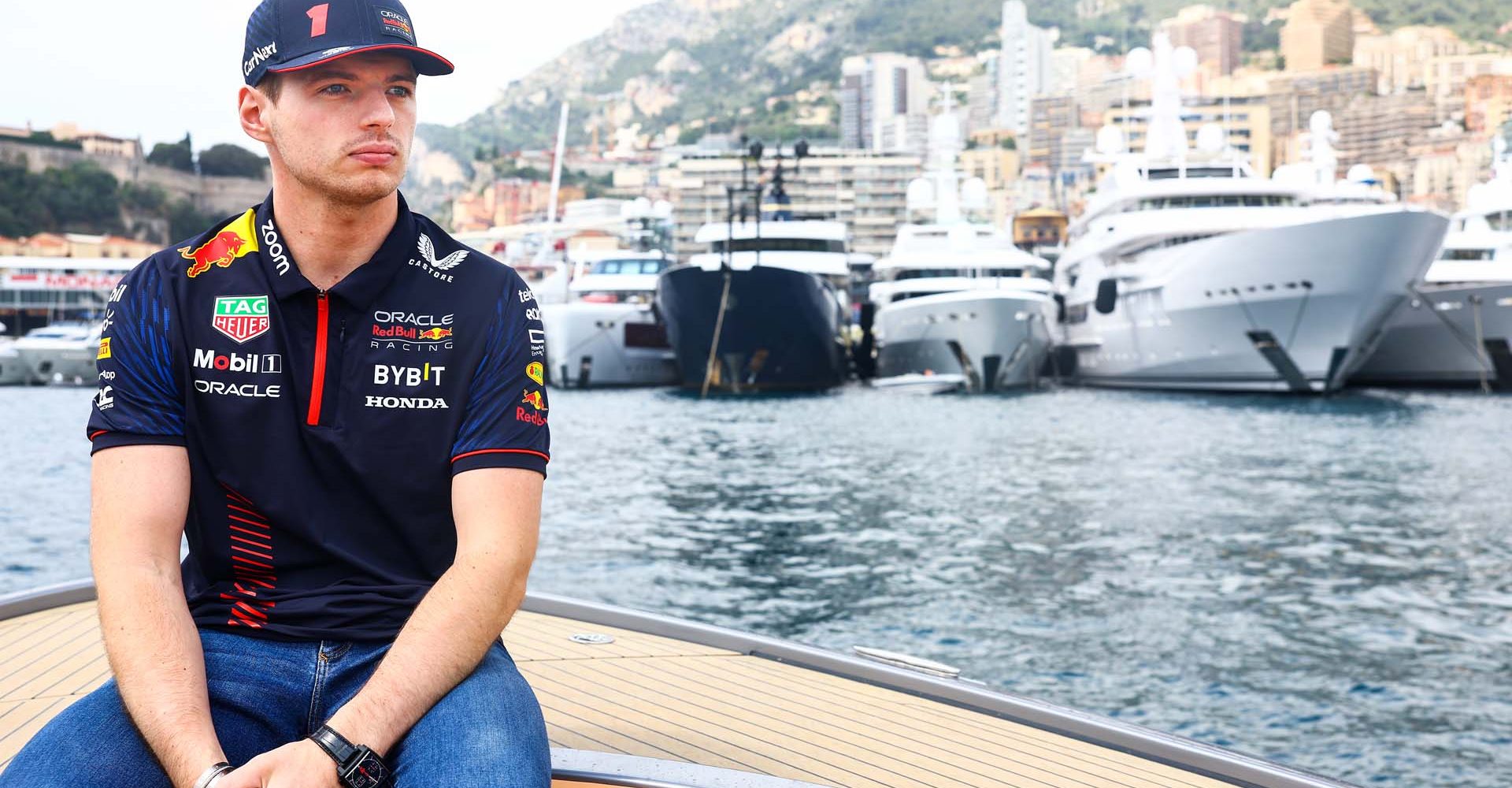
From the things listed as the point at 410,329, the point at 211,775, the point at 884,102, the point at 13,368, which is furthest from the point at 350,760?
the point at 884,102

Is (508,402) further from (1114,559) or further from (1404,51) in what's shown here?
(1404,51)

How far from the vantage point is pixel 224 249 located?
1877 millimetres

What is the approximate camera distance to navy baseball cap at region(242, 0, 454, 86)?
1742 mm

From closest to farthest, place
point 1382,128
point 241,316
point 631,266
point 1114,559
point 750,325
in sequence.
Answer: point 241,316 < point 1114,559 < point 750,325 < point 631,266 < point 1382,128

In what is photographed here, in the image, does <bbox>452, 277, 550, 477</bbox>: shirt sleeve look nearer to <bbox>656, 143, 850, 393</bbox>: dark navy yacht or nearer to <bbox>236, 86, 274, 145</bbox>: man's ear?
<bbox>236, 86, 274, 145</bbox>: man's ear

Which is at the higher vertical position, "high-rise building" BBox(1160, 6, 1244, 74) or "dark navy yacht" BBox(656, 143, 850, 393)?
"high-rise building" BBox(1160, 6, 1244, 74)

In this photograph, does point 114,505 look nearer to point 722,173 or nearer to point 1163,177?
point 1163,177

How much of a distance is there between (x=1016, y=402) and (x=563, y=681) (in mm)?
29824

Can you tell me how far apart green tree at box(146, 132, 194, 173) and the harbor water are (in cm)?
10527

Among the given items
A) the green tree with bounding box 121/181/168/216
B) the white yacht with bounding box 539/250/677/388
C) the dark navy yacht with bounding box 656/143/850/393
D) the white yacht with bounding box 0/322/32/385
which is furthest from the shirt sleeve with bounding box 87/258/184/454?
the green tree with bounding box 121/181/168/216

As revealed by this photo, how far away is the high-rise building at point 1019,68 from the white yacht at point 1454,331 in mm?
133583

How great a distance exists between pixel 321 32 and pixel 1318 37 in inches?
6578

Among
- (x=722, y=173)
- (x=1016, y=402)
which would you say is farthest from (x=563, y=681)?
(x=722, y=173)

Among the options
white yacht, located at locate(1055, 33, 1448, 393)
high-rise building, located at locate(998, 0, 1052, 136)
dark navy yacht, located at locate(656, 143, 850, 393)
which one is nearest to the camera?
white yacht, located at locate(1055, 33, 1448, 393)
